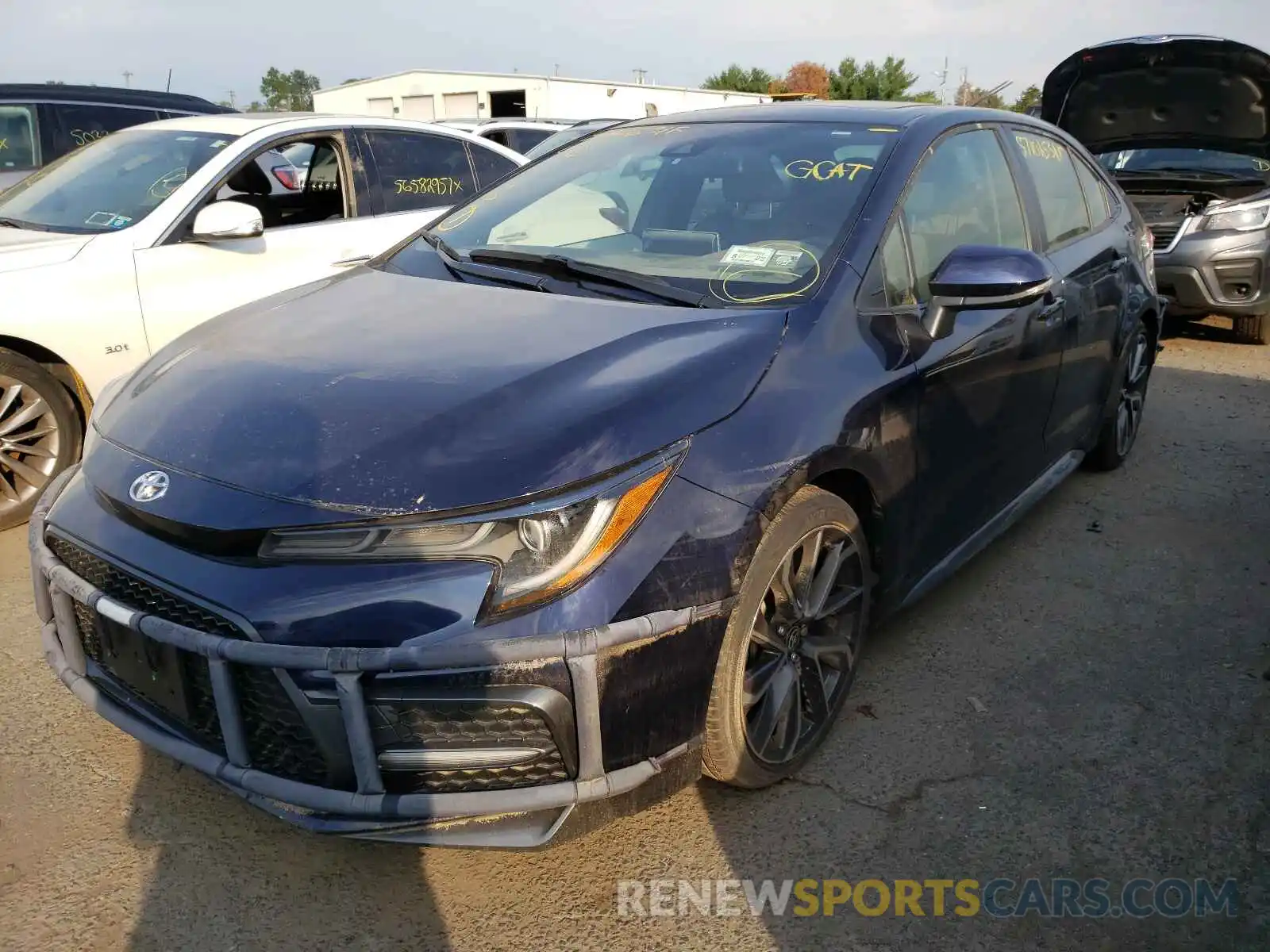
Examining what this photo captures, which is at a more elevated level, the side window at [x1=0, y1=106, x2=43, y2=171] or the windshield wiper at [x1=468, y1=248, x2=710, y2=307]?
the side window at [x1=0, y1=106, x2=43, y2=171]

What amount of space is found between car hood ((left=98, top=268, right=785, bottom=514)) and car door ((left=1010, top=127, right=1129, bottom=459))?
68.9 inches

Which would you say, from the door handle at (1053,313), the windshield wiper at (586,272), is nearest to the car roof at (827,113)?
the door handle at (1053,313)

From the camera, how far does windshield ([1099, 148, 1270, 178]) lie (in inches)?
301

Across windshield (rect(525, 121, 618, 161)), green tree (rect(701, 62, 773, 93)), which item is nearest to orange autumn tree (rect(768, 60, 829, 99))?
green tree (rect(701, 62, 773, 93))

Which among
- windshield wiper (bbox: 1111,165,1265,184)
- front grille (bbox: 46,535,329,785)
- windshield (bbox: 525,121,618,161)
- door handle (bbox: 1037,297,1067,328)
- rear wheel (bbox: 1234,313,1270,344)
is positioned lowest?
rear wheel (bbox: 1234,313,1270,344)

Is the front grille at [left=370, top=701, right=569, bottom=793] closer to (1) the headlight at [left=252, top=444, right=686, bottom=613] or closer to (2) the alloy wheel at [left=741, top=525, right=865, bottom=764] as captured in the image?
(1) the headlight at [left=252, top=444, right=686, bottom=613]

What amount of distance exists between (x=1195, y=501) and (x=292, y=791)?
416 centimetres

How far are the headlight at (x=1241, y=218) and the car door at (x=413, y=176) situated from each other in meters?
5.11

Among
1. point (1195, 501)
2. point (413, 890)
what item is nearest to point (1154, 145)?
point (1195, 501)

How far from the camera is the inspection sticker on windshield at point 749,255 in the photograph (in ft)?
9.07

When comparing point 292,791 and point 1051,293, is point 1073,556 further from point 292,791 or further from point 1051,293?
point 292,791

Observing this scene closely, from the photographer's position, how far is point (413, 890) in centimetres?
223

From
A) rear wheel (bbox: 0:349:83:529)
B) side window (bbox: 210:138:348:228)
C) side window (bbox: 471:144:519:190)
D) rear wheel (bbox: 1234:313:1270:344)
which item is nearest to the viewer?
rear wheel (bbox: 0:349:83:529)

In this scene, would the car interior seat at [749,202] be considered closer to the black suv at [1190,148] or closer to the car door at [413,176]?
the car door at [413,176]
